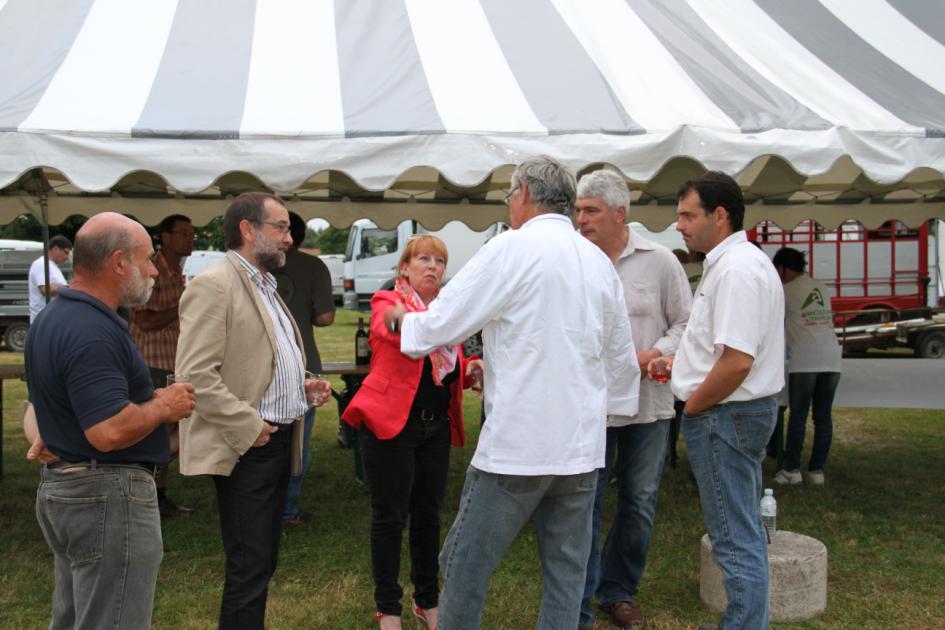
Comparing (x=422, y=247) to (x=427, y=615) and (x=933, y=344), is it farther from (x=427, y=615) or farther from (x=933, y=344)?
(x=933, y=344)

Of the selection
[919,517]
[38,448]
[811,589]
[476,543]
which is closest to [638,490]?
[811,589]

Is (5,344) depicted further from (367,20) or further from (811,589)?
(811,589)

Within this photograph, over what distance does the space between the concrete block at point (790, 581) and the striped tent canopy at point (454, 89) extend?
5.61 ft

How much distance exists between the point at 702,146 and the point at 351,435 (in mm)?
4236

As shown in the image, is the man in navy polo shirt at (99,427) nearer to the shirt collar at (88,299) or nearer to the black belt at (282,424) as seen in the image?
the shirt collar at (88,299)

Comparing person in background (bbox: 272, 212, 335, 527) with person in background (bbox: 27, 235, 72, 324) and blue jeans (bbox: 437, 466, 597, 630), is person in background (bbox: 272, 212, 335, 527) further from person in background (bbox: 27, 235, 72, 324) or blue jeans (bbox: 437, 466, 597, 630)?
person in background (bbox: 27, 235, 72, 324)

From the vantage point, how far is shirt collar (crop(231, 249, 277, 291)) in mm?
3025

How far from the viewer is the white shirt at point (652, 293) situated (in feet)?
12.2

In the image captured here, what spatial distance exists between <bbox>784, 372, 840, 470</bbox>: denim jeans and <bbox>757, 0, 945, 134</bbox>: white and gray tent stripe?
2188mm

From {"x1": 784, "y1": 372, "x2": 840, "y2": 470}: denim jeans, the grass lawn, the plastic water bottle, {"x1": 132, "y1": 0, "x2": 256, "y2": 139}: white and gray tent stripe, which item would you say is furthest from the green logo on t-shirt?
{"x1": 132, "y1": 0, "x2": 256, "y2": 139}: white and gray tent stripe

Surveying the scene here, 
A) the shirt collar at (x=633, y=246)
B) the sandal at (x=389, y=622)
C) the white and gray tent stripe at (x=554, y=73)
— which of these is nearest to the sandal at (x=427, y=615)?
the sandal at (x=389, y=622)

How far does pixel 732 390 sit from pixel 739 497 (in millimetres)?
389

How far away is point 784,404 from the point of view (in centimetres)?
661

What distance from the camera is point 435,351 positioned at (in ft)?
11.3
